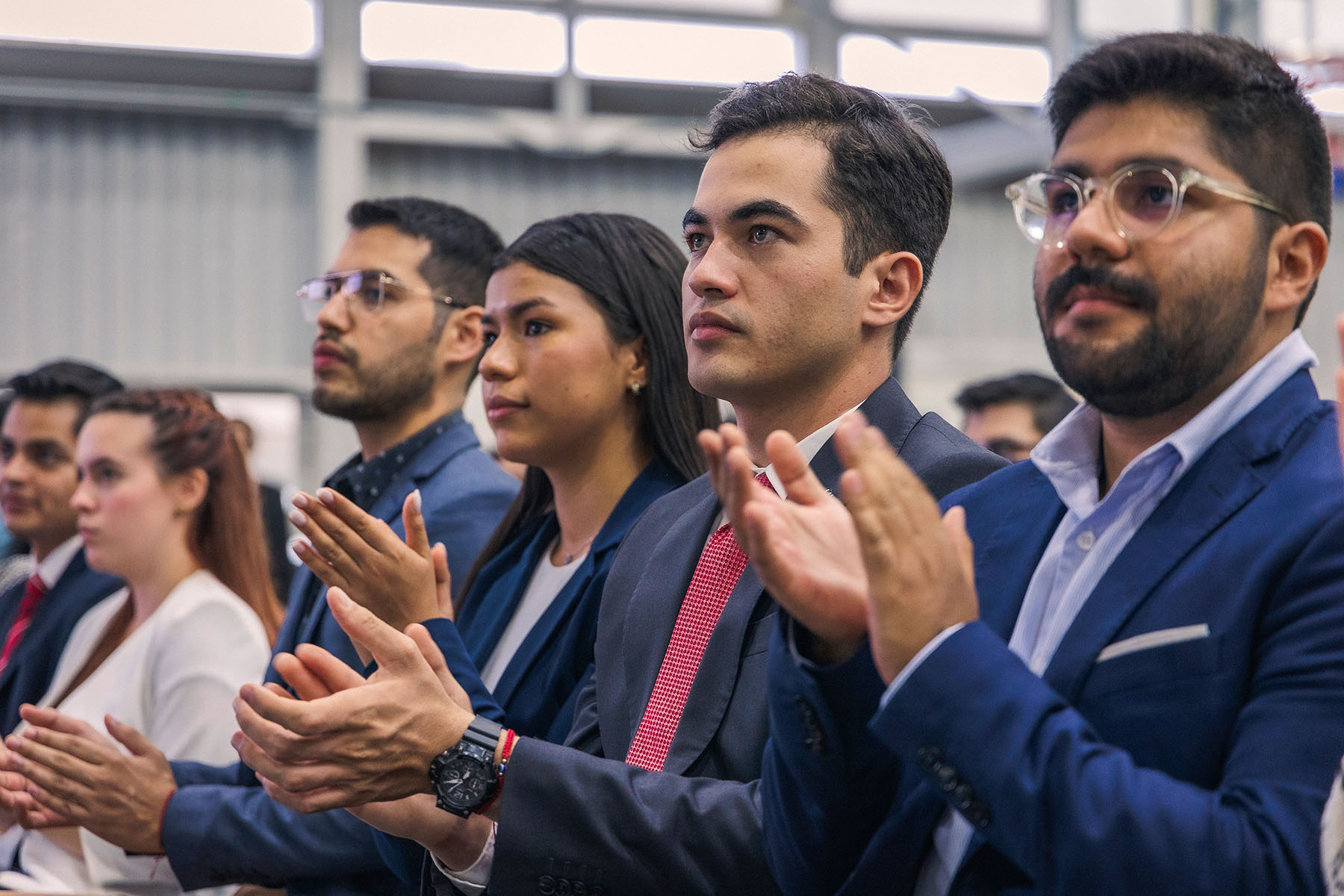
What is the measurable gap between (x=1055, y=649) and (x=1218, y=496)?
0.60 feet

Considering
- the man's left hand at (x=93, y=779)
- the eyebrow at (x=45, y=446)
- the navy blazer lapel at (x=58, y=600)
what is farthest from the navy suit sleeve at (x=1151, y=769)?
the eyebrow at (x=45, y=446)

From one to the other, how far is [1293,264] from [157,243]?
7865 mm

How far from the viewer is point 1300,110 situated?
1251 millimetres

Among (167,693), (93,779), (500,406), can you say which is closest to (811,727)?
(500,406)

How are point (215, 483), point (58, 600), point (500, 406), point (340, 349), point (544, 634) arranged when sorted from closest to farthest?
point (544, 634), point (500, 406), point (340, 349), point (215, 483), point (58, 600)

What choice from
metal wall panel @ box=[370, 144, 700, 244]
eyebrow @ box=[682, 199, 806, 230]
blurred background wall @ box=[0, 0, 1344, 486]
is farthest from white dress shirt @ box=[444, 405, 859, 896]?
metal wall panel @ box=[370, 144, 700, 244]

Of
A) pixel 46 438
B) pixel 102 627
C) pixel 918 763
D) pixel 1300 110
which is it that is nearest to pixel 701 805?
pixel 918 763

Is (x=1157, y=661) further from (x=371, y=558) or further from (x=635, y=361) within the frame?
(x=635, y=361)

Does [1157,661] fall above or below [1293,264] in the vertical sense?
below

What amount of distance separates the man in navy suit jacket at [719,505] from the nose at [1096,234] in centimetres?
45

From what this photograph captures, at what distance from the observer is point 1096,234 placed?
1.19m

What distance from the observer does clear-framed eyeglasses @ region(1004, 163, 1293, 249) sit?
1180mm

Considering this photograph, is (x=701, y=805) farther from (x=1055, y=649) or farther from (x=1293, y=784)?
(x=1293, y=784)

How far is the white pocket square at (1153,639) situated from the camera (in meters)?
1.08
